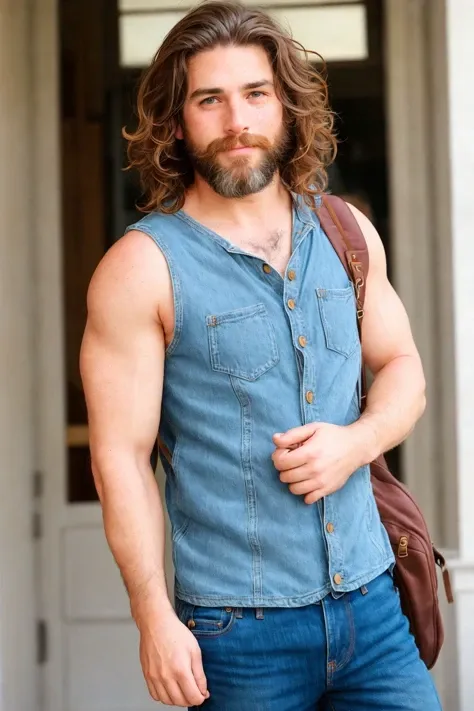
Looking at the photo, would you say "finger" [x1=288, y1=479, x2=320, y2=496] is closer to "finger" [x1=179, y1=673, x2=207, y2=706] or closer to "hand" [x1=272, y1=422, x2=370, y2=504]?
"hand" [x1=272, y1=422, x2=370, y2=504]

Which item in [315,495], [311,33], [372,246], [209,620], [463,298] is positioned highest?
[311,33]

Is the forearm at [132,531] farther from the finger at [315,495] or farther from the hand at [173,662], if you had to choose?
the finger at [315,495]

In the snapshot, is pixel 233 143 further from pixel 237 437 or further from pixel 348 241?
pixel 237 437

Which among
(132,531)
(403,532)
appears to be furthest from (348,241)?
(132,531)

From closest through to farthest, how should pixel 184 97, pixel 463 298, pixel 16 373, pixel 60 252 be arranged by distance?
pixel 184 97 < pixel 463 298 < pixel 16 373 < pixel 60 252

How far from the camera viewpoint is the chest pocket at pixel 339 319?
2.17m

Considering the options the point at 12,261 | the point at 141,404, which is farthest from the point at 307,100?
the point at 12,261

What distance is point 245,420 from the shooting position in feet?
6.82

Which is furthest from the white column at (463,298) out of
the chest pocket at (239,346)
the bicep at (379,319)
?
the chest pocket at (239,346)

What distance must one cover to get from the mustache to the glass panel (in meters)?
2.20

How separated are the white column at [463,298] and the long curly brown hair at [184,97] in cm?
112

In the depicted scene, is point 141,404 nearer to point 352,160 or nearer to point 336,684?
point 336,684

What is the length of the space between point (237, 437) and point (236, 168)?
20.7 inches

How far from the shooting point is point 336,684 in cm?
212
